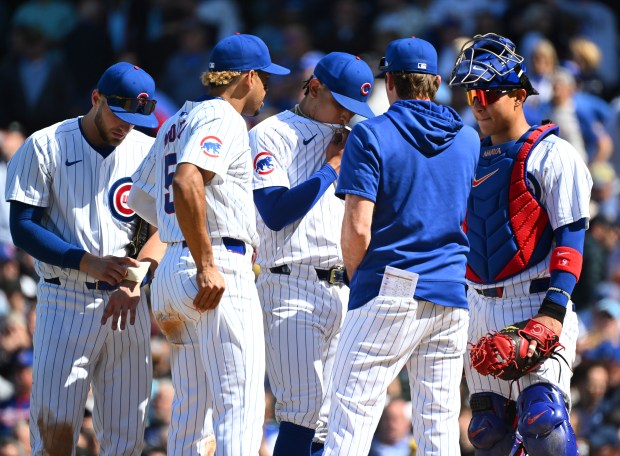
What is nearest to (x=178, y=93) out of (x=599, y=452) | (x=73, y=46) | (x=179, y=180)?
(x=73, y=46)

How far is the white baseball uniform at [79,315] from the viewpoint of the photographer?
244 inches

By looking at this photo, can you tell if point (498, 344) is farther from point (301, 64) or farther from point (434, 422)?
point (301, 64)

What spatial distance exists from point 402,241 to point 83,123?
1.86 m

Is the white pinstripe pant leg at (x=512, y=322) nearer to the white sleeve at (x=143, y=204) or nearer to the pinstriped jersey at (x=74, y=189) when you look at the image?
the white sleeve at (x=143, y=204)

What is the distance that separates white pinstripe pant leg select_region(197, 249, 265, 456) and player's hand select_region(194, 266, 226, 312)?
8 centimetres

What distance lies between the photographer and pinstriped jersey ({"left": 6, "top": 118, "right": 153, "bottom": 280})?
624 cm

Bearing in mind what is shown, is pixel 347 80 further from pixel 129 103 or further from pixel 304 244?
pixel 129 103

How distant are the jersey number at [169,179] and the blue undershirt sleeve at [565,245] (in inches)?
72.5

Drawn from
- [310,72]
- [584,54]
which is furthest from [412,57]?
[584,54]

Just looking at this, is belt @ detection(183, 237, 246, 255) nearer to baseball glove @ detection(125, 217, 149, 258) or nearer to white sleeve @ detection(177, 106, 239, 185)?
white sleeve @ detection(177, 106, 239, 185)

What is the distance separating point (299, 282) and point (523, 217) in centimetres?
117

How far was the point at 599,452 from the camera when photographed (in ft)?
28.6

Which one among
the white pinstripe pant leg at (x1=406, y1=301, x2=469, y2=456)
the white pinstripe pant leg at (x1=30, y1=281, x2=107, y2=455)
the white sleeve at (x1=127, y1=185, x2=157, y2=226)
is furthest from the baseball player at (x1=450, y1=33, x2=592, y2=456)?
the white pinstripe pant leg at (x1=30, y1=281, x2=107, y2=455)

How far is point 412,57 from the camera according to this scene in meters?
5.77
